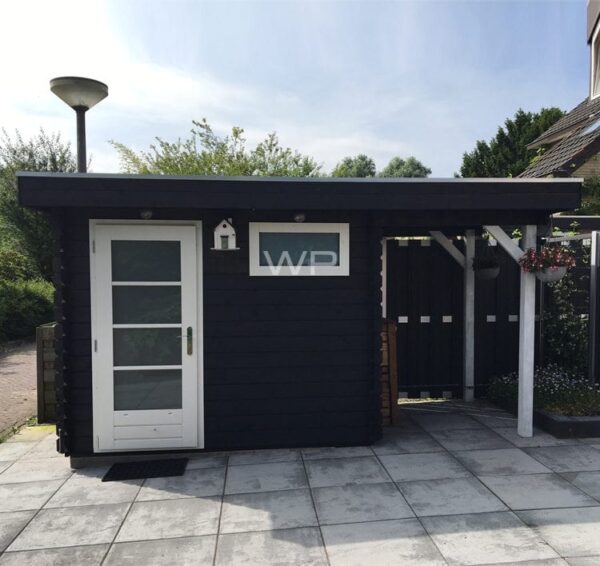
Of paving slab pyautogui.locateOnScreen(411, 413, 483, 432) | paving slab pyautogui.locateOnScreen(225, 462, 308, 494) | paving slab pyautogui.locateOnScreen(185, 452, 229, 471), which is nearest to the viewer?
paving slab pyautogui.locateOnScreen(225, 462, 308, 494)

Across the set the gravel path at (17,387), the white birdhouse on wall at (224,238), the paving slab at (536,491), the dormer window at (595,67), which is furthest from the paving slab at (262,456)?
the dormer window at (595,67)

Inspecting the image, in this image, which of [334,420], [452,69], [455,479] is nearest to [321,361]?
[334,420]

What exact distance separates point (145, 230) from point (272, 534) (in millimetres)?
2571

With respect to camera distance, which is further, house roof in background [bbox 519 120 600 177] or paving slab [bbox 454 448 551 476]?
house roof in background [bbox 519 120 600 177]

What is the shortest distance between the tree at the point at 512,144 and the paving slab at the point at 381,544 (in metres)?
23.7

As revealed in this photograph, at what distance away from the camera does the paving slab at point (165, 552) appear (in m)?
2.80

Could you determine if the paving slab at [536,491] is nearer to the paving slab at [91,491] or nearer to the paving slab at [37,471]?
the paving slab at [91,491]

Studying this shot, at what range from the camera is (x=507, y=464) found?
4.12 m

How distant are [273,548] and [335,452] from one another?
5.19 ft

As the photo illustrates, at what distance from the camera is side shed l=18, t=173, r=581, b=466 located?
419cm

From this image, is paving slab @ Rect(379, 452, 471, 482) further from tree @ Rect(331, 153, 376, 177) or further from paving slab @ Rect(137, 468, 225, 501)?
tree @ Rect(331, 153, 376, 177)

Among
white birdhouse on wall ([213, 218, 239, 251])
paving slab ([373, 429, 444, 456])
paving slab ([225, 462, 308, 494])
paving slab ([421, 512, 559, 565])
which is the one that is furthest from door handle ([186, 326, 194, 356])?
paving slab ([421, 512, 559, 565])

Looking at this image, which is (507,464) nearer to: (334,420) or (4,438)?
(334,420)

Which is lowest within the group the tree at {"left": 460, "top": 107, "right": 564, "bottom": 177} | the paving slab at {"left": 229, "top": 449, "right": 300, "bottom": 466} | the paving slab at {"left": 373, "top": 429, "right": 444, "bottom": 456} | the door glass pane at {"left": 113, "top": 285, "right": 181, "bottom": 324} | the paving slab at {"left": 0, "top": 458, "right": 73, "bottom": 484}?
the paving slab at {"left": 0, "top": 458, "right": 73, "bottom": 484}
